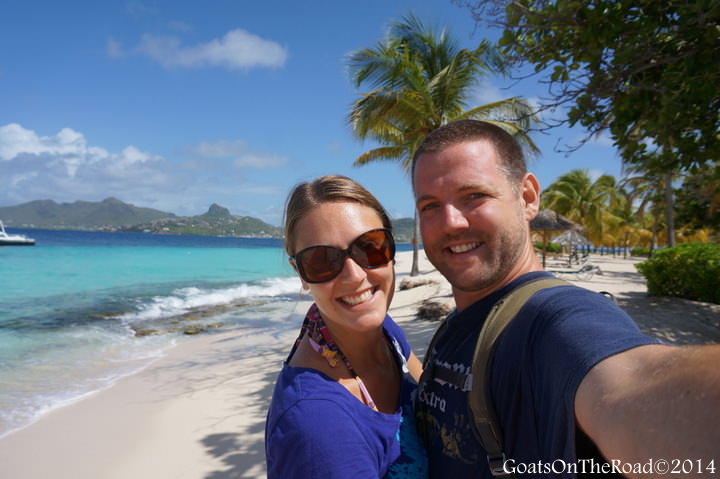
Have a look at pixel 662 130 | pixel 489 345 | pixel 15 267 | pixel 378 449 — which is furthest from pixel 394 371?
pixel 15 267

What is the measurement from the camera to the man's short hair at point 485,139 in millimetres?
1642

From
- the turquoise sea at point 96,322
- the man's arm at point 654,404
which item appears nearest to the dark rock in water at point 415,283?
the turquoise sea at point 96,322

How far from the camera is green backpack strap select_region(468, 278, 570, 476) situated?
1051mm

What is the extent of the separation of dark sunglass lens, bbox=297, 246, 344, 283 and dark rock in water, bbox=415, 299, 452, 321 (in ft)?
26.4

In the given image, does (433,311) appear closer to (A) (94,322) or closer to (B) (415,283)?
(B) (415,283)

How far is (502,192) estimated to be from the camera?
5.25 ft

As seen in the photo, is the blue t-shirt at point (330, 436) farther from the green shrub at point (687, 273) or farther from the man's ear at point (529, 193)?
the green shrub at point (687, 273)

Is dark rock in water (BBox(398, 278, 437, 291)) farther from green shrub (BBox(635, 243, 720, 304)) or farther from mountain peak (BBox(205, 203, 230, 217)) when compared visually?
mountain peak (BBox(205, 203, 230, 217))

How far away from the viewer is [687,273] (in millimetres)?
9891

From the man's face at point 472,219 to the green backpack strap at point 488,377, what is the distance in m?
0.26

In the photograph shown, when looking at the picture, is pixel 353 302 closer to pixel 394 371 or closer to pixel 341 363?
pixel 341 363

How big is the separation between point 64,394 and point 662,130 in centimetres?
937

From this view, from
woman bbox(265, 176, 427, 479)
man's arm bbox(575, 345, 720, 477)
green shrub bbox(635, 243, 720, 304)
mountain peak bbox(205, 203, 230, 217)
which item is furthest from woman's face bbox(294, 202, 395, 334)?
mountain peak bbox(205, 203, 230, 217)

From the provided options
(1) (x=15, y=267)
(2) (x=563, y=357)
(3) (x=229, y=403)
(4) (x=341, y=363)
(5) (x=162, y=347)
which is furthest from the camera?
(1) (x=15, y=267)
